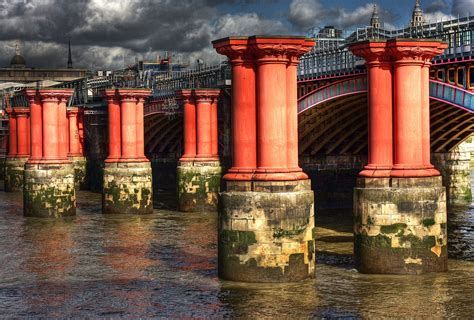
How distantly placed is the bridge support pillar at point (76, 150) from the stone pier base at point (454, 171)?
35902 millimetres

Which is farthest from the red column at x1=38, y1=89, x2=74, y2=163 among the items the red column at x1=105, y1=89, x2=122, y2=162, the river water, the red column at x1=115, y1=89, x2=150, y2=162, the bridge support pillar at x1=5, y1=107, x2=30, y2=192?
the bridge support pillar at x1=5, y1=107, x2=30, y2=192

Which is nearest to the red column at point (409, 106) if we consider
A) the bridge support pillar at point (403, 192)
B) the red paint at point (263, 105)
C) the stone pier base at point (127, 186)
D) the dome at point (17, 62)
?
the bridge support pillar at point (403, 192)

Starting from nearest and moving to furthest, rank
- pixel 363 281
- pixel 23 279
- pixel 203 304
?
pixel 203 304 → pixel 363 281 → pixel 23 279

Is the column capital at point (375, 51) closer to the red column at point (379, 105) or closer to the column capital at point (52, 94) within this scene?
the red column at point (379, 105)

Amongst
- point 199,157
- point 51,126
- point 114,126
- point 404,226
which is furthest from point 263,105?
point 114,126

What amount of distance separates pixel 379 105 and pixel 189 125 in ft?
93.5

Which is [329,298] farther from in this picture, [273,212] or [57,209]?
[57,209]

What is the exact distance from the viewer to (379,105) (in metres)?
29.2

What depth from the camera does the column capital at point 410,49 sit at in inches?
1129

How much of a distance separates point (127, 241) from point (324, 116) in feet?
61.0

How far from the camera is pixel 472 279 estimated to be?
2825 cm

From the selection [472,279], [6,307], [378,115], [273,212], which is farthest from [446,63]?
[6,307]

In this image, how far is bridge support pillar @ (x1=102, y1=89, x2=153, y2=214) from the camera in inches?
2108

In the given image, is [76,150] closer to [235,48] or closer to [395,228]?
[235,48]
